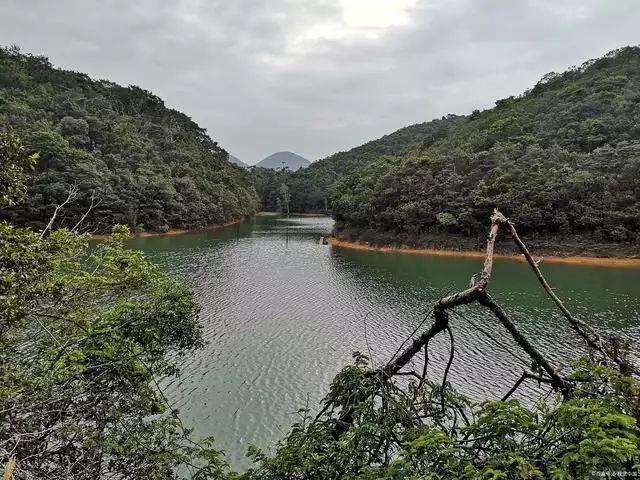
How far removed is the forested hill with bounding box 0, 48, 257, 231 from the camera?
107ft

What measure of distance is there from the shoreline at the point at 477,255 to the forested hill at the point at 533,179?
876 mm

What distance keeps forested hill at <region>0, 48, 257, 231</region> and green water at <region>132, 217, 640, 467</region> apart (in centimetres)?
980

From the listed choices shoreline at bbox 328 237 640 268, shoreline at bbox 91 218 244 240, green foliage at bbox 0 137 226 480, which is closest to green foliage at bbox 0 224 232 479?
green foliage at bbox 0 137 226 480

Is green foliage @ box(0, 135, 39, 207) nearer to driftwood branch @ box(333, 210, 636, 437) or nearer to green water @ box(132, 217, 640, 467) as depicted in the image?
green water @ box(132, 217, 640, 467)

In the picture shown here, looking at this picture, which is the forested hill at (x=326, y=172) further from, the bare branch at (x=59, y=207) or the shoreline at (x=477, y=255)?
the bare branch at (x=59, y=207)

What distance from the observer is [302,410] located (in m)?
2.59

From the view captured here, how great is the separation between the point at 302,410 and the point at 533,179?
31.2 m

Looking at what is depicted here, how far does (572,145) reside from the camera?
111 feet

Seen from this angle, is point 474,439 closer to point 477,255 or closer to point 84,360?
point 84,360

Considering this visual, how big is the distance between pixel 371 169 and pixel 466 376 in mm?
32971

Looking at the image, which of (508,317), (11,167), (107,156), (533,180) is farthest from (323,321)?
(107,156)

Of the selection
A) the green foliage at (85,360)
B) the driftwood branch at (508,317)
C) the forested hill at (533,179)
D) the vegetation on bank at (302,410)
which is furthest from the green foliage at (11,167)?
the forested hill at (533,179)

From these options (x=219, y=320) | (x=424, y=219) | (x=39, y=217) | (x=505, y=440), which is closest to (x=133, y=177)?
(x=39, y=217)

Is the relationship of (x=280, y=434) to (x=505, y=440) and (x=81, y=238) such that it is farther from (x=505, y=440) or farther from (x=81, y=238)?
(x=505, y=440)
